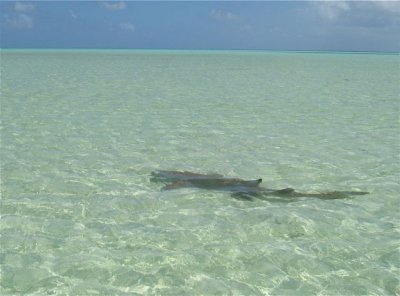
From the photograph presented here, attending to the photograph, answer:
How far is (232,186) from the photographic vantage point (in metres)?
9.35

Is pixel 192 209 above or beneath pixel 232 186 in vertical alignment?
beneath

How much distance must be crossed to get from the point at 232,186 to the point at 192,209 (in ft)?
4.57

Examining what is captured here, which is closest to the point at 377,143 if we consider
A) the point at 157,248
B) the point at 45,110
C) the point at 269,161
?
the point at 269,161

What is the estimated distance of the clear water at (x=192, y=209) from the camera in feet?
19.7

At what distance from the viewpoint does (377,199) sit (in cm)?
886

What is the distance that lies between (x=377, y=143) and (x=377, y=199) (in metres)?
4.79

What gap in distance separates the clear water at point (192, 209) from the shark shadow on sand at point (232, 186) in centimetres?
27

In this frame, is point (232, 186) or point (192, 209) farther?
point (232, 186)

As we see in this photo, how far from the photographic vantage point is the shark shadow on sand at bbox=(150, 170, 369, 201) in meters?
8.93

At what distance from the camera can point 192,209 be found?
8.26 metres

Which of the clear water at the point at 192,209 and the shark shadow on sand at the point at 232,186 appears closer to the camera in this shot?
the clear water at the point at 192,209

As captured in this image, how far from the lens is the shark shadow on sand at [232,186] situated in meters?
8.93

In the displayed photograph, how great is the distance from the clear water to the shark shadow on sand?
0.27m

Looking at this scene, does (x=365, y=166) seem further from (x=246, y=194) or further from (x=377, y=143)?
(x=246, y=194)
